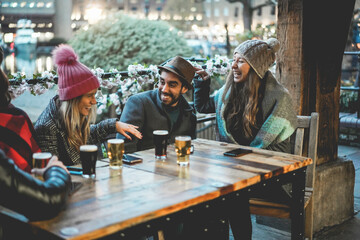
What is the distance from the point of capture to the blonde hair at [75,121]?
2492mm

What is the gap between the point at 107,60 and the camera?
10.7 m

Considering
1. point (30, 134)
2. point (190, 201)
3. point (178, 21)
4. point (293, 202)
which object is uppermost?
point (178, 21)

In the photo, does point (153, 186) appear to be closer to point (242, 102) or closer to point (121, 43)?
point (242, 102)

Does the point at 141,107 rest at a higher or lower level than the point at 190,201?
higher

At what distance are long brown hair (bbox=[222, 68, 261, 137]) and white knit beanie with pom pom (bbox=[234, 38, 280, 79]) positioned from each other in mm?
65

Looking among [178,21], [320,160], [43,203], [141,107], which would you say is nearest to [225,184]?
[43,203]

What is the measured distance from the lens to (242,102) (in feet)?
11.0

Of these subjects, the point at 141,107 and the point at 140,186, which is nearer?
the point at 140,186

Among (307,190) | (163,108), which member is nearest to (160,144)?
(163,108)

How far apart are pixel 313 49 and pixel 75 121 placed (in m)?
2.04

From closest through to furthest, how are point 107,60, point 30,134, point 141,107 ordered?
1. point 30,134
2. point 141,107
3. point 107,60

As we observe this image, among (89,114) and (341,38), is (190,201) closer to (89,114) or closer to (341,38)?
(89,114)

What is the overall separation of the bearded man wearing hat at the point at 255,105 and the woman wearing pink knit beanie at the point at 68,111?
116 centimetres

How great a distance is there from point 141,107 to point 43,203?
5.88ft
